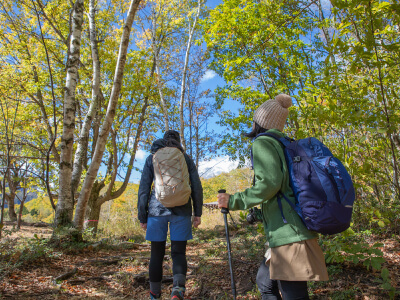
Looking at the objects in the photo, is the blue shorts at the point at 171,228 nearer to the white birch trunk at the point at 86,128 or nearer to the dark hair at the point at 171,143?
the dark hair at the point at 171,143

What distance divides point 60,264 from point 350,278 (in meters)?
4.34

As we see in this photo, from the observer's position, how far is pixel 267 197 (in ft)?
5.19

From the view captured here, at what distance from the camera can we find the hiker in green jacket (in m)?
1.47

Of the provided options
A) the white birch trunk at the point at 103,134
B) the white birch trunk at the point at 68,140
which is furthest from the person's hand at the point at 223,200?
the white birch trunk at the point at 68,140

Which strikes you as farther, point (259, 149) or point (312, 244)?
point (259, 149)

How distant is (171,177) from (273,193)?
1319mm

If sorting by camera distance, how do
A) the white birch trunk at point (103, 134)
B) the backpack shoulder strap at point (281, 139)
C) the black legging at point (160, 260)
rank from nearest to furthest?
1. the backpack shoulder strap at point (281, 139)
2. the black legging at point (160, 260)
3. the white birch trunk at point (103, 134)

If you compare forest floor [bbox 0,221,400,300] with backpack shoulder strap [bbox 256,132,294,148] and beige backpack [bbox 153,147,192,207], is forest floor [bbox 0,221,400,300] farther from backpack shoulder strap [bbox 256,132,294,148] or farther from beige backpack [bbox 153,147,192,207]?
backpack shoulder strap [bbox 256,132,294,148]

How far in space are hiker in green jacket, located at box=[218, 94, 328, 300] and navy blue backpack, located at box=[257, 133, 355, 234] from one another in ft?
0.25

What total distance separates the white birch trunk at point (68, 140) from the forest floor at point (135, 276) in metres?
0.83

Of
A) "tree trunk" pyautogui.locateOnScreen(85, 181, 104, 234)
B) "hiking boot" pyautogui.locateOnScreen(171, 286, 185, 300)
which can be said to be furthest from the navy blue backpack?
"tree trunk" pyautogui.locateOnScreen(85, 181, 104, 234)

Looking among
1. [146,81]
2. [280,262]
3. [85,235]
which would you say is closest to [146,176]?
[280,262]

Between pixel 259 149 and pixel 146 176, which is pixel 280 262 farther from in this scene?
pixel 146 176

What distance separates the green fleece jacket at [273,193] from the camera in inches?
59.9
